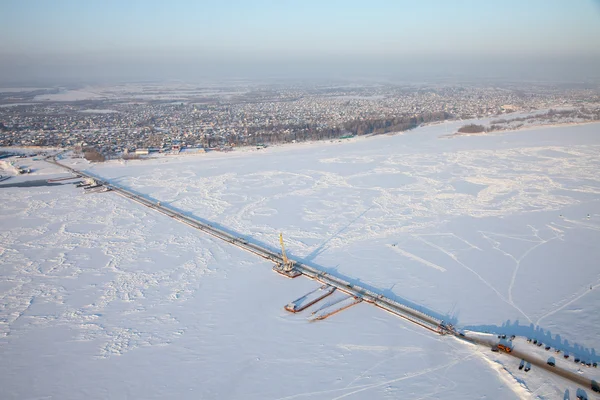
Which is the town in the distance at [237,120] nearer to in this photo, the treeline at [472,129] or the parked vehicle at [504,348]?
the treeline at [472,129]

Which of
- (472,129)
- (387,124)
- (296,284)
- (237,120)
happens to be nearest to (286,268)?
(296,284)

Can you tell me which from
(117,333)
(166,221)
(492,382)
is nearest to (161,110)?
(166,221)

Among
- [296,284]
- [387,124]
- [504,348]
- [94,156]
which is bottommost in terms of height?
[296,284]

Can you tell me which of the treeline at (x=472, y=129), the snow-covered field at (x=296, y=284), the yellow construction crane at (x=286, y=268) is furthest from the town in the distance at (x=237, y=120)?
the yellow construction crane at (x=286, y=268)

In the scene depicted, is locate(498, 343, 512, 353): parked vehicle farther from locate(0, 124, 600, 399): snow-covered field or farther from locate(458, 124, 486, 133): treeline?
locate(458, 124, 486, 133): treeline

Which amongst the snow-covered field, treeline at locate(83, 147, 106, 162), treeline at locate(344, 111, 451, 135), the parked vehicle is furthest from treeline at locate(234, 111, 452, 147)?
the parked vehicle

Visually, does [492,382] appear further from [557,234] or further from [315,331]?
[557,234]

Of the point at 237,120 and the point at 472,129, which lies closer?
the point at 472,129

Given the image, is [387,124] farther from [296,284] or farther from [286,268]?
[296,284]

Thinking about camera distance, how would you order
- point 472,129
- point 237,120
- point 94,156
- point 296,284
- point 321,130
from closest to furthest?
point 296,284 < point 94,156 < point 472,129 < point 321,130 < point 237,120
